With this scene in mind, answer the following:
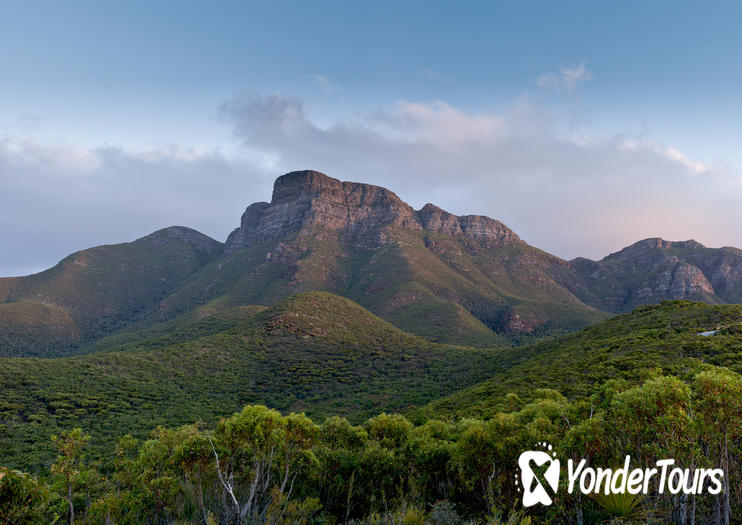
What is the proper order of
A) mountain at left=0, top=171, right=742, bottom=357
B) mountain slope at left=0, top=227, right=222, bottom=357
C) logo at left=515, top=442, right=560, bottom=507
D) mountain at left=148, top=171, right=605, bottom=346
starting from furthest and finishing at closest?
mountain at left=148, top=171, right=605, bottom=346 → mountain at left=0, top=171, right=742, bottom=357 → mountain slope at left=0, top=227, right=222, bottom=357 → logo at left=515, top=442, right=560, bottom=507

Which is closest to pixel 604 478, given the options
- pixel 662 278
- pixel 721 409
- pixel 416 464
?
pixel 721 409

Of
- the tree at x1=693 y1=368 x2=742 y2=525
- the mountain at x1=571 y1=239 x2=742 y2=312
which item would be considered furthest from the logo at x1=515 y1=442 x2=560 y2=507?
the mountain at x1=571 y1=239 x2=742 y2=312

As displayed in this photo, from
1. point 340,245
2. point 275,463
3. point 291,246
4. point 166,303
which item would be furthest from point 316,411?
point 340,245

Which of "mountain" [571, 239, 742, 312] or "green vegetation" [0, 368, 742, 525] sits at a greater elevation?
"mountain" [571, 239, 742, 312]

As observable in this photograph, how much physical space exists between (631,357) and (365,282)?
4565 inches

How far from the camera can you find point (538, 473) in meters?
11.0

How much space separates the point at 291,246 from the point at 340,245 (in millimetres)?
27653

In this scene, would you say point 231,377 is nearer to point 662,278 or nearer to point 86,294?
point 86,294

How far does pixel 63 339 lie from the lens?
9769 centimetres

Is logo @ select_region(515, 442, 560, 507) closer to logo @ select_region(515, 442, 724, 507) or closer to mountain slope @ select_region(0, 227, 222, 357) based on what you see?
logo @ select_region(515, 442, 724, 507)

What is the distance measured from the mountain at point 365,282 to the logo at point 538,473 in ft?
265

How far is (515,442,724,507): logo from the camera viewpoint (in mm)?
8883

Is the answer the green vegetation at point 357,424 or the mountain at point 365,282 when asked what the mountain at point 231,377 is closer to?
the green vegetation at point 357,424

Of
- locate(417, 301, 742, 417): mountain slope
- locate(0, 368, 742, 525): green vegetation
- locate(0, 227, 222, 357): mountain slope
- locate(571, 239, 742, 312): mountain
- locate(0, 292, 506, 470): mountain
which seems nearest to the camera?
locate(0, 368, 742, 525): green vegetation
